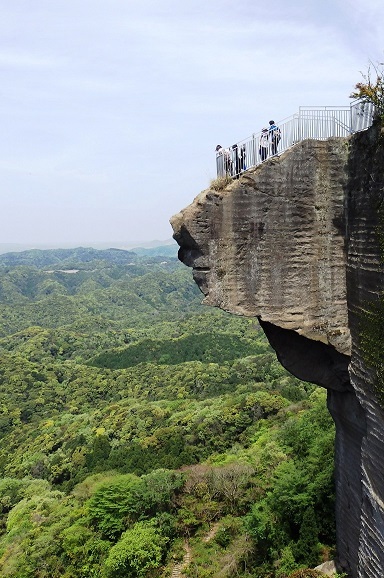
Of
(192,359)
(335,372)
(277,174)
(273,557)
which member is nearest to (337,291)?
(335,372)

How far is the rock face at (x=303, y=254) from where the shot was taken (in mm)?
8305

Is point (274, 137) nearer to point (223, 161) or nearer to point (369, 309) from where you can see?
point (223, 161)

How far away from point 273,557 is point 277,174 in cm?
1119

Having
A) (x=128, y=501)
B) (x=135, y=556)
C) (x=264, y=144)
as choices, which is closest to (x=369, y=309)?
(x=264, y=144)

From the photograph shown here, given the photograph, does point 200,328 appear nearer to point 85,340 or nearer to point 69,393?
point 85,340

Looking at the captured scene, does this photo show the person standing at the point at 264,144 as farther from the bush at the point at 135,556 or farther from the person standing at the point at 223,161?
the bush at the point at 135,556

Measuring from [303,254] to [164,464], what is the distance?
23932mm

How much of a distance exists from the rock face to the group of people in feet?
1.46

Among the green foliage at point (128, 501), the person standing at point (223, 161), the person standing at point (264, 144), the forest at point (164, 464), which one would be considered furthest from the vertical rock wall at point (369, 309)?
the green foliage at point (128, 501)

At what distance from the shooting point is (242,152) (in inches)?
359

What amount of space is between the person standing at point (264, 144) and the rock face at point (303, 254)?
44cm

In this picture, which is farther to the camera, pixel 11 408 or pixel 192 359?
pixel 192 359

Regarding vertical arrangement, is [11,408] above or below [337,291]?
below

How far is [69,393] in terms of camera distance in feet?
213
